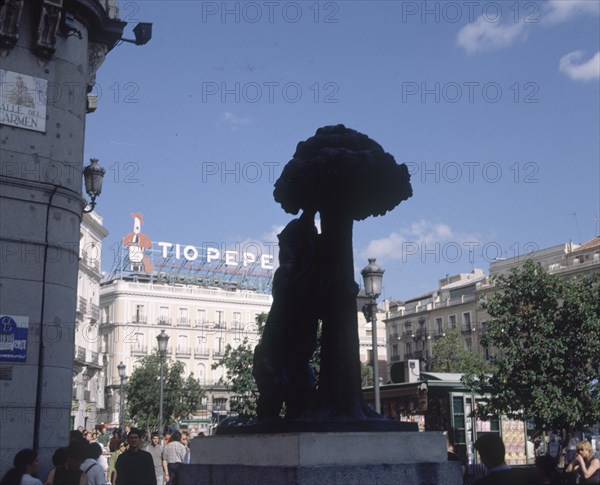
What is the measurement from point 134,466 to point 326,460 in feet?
13.2

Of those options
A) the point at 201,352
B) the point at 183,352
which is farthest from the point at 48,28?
the point at 201,352

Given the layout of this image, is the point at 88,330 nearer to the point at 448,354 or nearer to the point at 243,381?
the point at 448,354

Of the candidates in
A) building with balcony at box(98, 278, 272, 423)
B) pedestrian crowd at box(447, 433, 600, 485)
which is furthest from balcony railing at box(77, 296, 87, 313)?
pedestrian crowd at box(447, 433, 600, 485)

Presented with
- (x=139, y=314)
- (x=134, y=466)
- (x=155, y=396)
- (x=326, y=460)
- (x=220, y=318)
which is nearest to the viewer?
(x=326, y=460)

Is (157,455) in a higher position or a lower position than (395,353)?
lower

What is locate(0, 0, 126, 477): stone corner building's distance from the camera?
13.5 meters

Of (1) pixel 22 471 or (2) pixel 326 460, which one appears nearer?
(2) pixel 326 460

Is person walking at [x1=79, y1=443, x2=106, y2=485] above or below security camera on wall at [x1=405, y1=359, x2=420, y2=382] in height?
below

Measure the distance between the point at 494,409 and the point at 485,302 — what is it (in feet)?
13.0

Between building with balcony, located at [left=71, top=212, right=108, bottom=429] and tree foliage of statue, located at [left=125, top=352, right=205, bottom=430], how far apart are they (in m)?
2.60

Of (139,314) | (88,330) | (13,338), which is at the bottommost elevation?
(13,338)

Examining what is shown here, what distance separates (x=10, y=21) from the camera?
14.0 meters

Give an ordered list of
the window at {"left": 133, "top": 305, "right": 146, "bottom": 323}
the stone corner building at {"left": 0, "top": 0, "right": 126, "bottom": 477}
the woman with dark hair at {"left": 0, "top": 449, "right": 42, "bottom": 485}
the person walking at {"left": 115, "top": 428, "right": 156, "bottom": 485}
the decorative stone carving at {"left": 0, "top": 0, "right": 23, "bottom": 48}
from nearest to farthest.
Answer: the woman with dark hair at {"left": 0, "top": 449, "right": 42, "bottom": 485}, the person walking at {"left": 115, "top": 428, "right": 156, "bottom": 485}, the stone corner building at {"left": 0, "top": 0, "right": 126, "bottom": 477}, the decorative stone carving at {"left": 0, "top": 0, "right": 23, "bottom": 48}, the window at {"left": 133, "top": 305, "right": 146, "bottom": 323}

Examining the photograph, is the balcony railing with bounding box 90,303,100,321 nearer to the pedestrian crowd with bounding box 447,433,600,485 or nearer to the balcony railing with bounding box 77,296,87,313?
the balcony railing with bounding box 77,296,87,313
